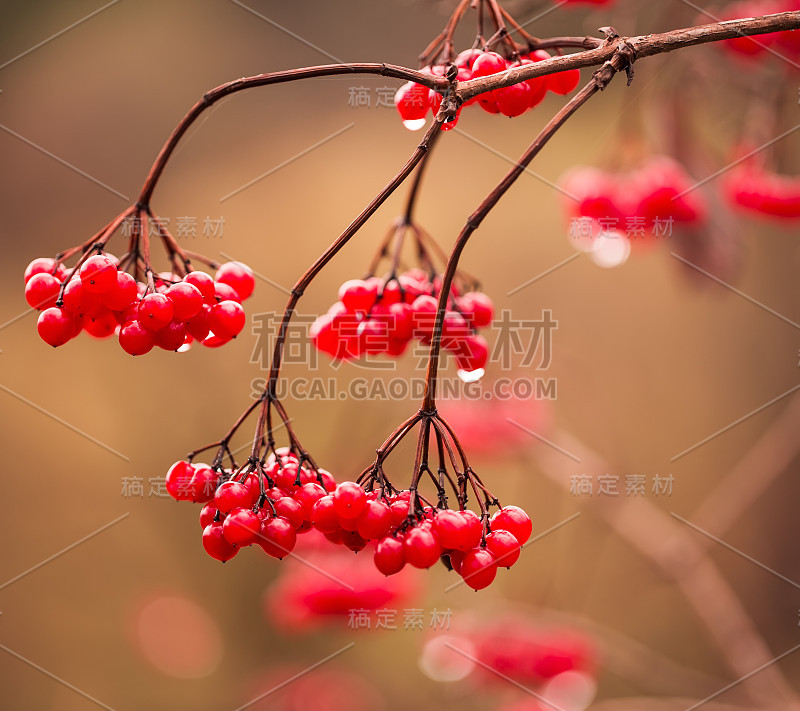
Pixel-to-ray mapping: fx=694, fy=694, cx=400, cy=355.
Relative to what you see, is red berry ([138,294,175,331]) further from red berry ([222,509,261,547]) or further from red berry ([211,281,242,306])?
red berry ([222,509,261,547])

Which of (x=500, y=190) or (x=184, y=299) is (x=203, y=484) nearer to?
(x=184, y=299)

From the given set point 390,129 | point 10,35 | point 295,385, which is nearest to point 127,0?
point 10,35

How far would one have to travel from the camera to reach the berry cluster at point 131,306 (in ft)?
1.87

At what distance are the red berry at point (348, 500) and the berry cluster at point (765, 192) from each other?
1271 mm

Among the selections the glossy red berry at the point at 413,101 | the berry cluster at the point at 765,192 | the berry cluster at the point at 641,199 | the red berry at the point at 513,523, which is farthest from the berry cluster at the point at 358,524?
the berry cluster at the point at 765,192

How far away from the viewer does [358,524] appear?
547 mm

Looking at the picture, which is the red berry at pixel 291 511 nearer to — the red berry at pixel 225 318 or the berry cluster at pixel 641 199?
the red berry at pixel 225 318

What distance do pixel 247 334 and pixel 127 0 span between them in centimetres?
131

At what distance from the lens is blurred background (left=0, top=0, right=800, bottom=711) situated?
8.02 ft

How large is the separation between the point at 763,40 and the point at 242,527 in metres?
1.24

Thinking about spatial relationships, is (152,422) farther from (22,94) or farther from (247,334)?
(22,94)

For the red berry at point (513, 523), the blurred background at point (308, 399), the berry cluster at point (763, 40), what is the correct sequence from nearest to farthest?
the red berry at point (513, 523) → the berry cluster at point (763, 40) → the blurred background at point (308, 399)

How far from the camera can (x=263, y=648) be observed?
2557 mm

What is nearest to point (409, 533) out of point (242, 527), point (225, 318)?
point (242, 527)
